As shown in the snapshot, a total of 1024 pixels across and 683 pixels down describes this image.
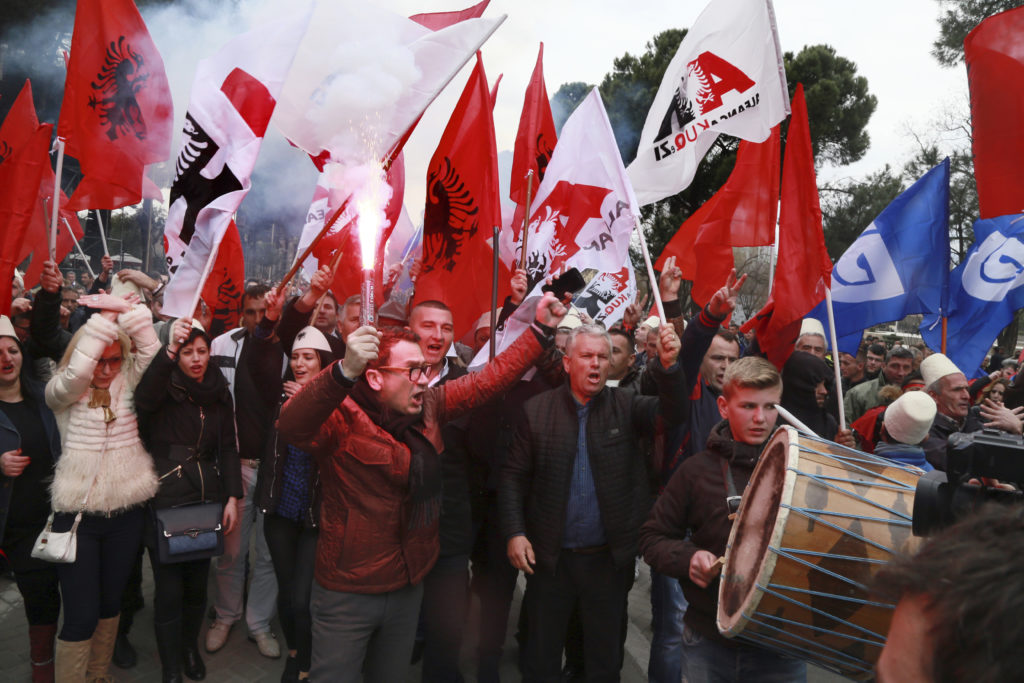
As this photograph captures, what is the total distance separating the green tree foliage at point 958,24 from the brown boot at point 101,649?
20.0 metres

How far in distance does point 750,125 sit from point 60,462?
15.5ft

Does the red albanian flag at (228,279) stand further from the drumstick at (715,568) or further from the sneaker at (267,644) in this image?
the drumstick at (715,568)

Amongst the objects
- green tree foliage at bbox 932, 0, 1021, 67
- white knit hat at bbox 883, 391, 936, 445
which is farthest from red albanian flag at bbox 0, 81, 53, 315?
green tree foliage at bbox 932, 0, 1021, 67

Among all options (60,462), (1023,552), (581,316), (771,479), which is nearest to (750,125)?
(581,316)

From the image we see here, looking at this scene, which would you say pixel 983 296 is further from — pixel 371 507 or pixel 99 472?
pixel 99 472

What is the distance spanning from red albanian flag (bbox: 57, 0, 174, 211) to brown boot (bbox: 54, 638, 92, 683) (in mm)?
2675

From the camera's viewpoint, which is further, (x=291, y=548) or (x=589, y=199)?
(x=589, y=199)

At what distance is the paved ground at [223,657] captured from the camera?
3.94 m

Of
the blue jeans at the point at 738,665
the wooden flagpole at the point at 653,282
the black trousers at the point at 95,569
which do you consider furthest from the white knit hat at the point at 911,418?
the black trousers at the point at 95,569

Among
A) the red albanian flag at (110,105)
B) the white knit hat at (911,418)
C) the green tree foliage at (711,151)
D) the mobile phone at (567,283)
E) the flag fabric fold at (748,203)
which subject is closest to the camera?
the white knit hat at (911,418)

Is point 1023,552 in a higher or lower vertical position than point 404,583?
higher

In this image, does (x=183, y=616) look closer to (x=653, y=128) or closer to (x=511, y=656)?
(x=511, y=656)

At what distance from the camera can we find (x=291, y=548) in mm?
3949

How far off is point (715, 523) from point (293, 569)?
8.39 ft
